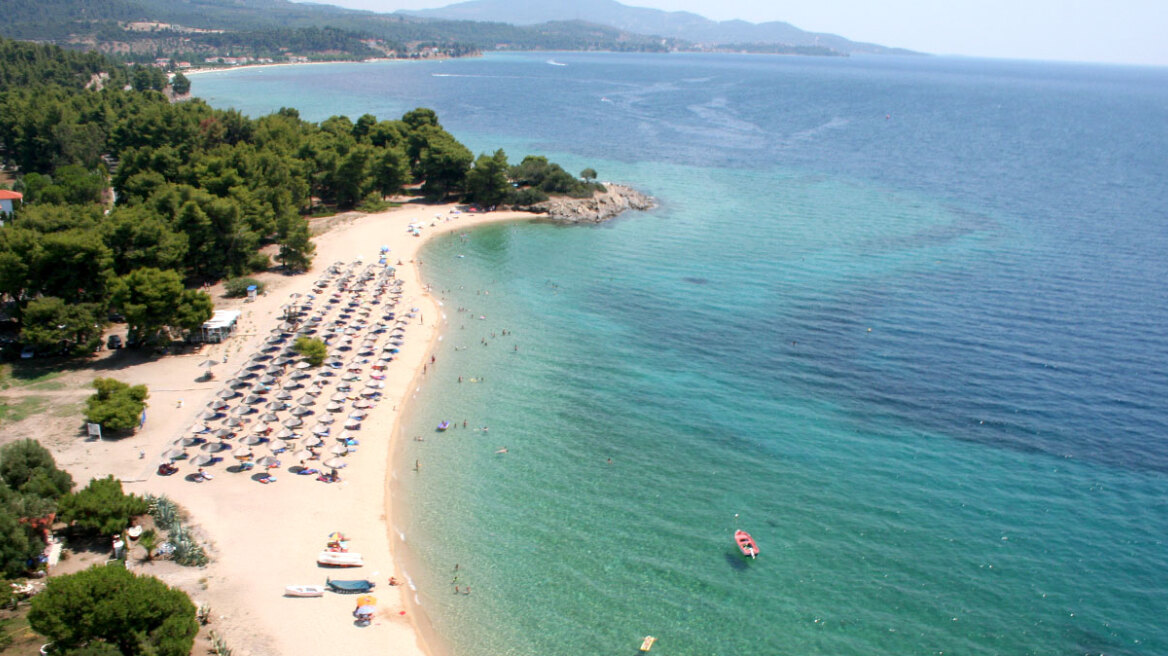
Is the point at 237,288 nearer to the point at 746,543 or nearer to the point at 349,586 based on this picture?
the point at 349,586

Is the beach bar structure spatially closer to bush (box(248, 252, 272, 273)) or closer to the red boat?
bush (box(248, 252, 272, 273))

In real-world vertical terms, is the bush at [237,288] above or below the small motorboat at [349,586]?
above

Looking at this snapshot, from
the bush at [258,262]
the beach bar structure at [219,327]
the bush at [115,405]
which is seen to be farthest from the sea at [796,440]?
the bush at [258,262]

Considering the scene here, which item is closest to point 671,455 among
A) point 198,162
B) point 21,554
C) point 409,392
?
point 409,392

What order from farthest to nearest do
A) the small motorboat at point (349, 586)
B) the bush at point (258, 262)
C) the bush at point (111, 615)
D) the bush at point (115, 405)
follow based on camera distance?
1. the bush at point (258, 262)
2. the bush at point (115, 405)
3. the small motorboat at point (349, 586)
4. the bush at point (111, 615)

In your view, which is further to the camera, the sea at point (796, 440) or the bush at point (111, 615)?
the sea at point (796, 440)

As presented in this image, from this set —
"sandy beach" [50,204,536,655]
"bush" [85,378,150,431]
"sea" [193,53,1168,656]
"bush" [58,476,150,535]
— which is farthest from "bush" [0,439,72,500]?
"sea" [193,53,1168,656]

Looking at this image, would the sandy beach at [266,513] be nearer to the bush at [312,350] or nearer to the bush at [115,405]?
the bush at [115,405]
